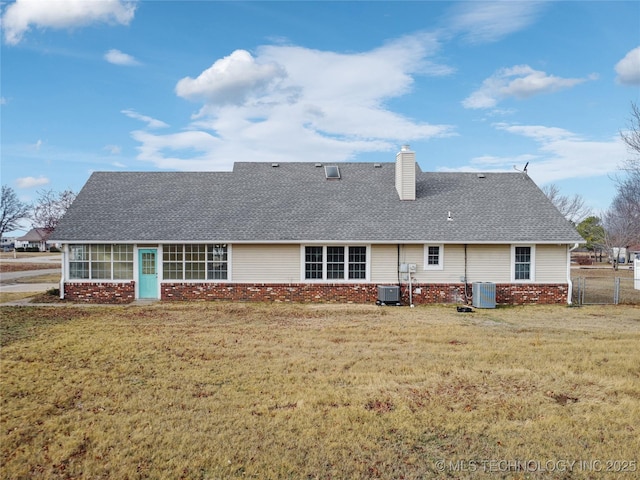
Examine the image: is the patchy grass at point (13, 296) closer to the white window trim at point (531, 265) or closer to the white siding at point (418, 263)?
the white siding at point (418, 263)

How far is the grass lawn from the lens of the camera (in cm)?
509

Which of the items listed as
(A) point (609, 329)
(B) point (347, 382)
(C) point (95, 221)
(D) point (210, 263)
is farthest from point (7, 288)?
(A) point (609, 329)

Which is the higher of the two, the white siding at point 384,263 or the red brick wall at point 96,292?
the white siding at point 384,263

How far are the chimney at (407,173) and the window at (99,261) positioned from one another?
11219 mm

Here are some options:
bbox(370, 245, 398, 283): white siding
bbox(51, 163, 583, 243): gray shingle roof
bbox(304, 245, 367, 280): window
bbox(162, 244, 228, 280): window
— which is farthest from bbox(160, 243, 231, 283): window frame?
bbox(370, 245, 398, 283): white siding

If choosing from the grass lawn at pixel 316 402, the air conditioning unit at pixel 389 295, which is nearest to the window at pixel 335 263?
the air conditioning unit at pixel 389 295

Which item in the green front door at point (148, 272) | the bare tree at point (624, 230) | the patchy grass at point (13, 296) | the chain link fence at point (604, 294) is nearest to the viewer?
the patchy grass at point (13, 296)

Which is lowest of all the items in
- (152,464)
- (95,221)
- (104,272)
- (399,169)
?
(152,464)

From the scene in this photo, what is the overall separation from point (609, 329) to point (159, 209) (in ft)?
53.1

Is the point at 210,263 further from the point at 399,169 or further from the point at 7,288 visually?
the point at 7,288

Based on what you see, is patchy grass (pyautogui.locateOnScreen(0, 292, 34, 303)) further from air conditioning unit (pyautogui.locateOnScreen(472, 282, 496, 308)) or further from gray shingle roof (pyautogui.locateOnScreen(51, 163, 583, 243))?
air conditioning unit (pyautogui.locateOnScreen(472, 282, 496, 308))

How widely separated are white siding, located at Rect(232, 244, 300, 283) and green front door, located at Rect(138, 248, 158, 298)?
2987 millimetres

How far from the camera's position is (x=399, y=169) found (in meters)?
20.0

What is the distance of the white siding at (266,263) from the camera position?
17516 millimetres
